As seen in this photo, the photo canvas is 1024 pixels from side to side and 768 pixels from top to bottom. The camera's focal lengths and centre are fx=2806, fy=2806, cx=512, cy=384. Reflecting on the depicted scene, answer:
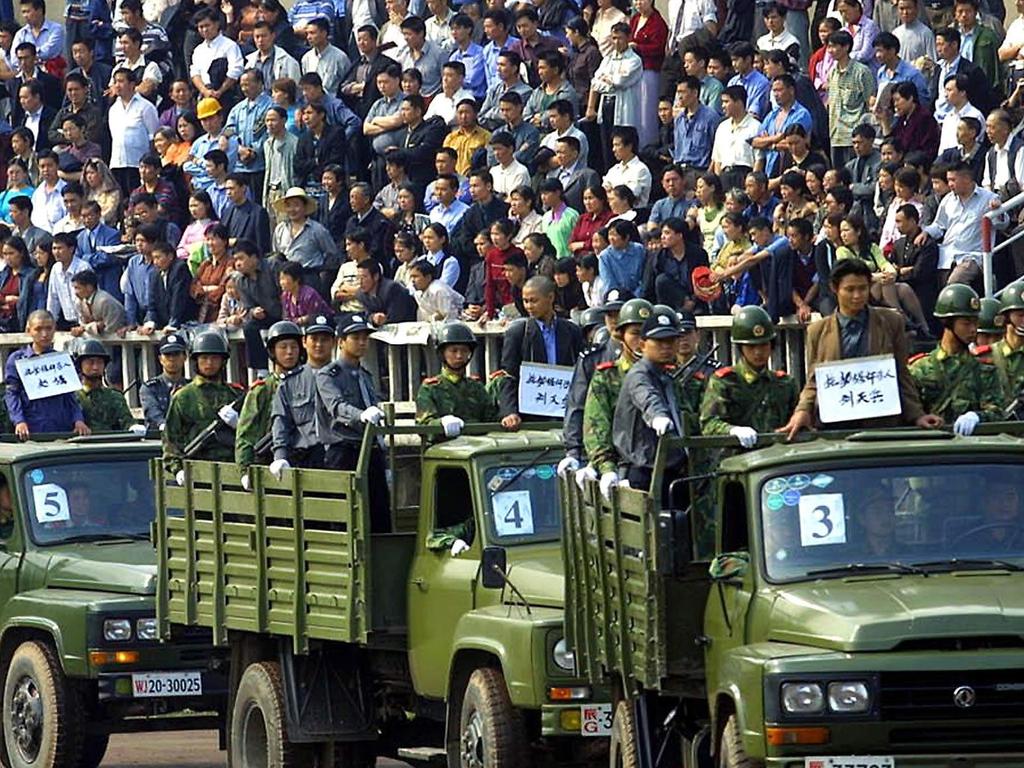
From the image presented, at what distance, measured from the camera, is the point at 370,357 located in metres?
22.6

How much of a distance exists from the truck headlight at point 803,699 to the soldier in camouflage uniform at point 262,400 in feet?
18.4

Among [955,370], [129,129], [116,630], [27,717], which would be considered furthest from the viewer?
[129,129]

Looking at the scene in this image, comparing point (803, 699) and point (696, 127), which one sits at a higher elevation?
point (696, 127)

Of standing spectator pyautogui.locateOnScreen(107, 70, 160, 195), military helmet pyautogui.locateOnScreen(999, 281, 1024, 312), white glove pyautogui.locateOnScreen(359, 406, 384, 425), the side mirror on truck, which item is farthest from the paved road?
standing spectator pyautogui.locateOnScreen(107, 70, 160, 195)

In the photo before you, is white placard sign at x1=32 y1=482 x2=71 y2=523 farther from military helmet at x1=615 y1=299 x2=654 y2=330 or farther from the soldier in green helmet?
the soldier in green helmet

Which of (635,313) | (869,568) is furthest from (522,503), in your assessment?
(869,568)

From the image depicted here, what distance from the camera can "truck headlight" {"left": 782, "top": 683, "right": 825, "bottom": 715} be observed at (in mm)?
10391

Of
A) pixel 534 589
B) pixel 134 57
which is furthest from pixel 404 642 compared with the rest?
pixel 134 57

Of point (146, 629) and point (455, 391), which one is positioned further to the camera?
point (455, 391)

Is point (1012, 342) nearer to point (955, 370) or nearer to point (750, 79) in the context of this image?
point (955, 370)

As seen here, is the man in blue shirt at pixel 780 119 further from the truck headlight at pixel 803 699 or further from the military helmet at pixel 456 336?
the truck headlight at pixel 803 699

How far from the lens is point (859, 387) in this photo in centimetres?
1248

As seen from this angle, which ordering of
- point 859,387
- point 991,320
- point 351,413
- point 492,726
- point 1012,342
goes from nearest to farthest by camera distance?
point 859,387 → point 492,726 → point 351,413 → point 1012,342 → point 991,320

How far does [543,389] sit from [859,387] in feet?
12.2
